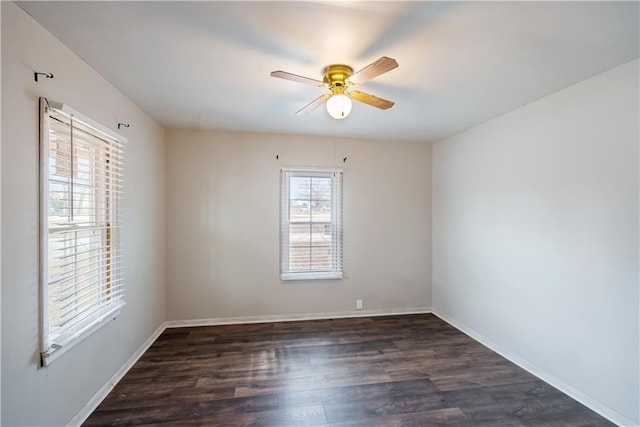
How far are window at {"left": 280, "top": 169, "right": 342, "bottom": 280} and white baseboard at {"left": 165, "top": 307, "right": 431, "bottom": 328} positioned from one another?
529 mm

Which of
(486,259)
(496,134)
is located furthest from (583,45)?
(486,259)

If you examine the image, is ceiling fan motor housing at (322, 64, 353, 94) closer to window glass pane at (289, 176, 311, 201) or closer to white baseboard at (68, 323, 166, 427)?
window glass pane at (289, 176, 311, 201)

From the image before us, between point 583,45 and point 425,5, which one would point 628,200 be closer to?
point 583,45

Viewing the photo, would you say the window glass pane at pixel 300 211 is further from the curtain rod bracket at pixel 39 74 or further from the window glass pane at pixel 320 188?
the curtain rod bracket at pixel 39 74

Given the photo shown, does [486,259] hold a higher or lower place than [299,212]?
lower

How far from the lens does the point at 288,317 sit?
151 inches

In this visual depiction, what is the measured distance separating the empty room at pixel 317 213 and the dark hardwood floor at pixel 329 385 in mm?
25

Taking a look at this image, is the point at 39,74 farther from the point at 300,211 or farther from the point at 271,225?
the point at 300,211

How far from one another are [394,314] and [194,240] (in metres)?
2.92

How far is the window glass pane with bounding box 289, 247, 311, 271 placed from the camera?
388 cm

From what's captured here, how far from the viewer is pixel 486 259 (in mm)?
3215

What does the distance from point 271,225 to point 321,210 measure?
0.72m

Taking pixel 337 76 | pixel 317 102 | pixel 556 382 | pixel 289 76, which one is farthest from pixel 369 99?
pixel 556 382

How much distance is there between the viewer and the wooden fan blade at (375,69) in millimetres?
1588
